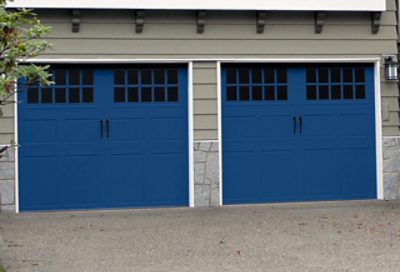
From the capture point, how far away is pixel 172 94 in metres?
10.1

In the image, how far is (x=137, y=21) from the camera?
9.75 m

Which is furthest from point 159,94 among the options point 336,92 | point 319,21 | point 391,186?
point 391,186

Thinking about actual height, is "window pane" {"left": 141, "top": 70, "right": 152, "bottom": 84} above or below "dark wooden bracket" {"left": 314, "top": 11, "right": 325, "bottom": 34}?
below

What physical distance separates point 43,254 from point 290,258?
2.51 m

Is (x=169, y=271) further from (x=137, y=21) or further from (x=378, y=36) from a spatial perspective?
(x=378, y=36)

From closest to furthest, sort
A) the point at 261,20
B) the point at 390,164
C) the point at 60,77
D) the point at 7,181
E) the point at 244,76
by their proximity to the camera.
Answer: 1. the point at 7,181
2. the point at 60,77
3. the point at 261,20
4. the point at 244,76
5. the point at 390,164

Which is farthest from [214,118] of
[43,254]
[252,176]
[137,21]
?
[43,254]

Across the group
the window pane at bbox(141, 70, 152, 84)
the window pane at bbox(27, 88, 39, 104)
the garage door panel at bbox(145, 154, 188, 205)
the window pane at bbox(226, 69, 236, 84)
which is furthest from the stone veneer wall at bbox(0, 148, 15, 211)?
the window pane at bbox(226, 69, 236, 84)

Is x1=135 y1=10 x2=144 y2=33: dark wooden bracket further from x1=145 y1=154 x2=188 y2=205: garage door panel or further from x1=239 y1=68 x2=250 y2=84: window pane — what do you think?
x1=145 y1=154 x2=188 y2=205: garage door panel

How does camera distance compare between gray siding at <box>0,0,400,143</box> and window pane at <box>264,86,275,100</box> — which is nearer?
gray siding at <box>0,0,400,143</box>

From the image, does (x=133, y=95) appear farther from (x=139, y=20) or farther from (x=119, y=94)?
(x=139, y=20)

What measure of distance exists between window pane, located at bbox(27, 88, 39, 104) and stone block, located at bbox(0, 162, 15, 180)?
0.99 metres

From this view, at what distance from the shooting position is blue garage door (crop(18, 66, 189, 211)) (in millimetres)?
9680

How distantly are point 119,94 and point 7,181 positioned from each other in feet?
6.97
